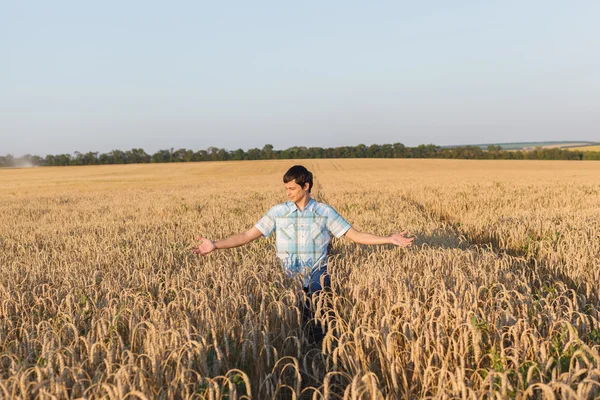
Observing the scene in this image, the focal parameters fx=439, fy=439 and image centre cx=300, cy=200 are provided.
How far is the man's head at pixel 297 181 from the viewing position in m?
4.16

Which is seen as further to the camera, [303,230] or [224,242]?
[303,230]

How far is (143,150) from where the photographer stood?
95750 millimetres

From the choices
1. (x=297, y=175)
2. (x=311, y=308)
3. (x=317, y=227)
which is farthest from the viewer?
(x=317, y=227)

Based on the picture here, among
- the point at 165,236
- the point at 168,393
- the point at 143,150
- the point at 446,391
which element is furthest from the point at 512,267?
the point at 143,150

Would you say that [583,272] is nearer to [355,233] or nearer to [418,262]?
[418,262]

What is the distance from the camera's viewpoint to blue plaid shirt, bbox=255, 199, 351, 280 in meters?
4.42

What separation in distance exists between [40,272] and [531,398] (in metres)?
4.84

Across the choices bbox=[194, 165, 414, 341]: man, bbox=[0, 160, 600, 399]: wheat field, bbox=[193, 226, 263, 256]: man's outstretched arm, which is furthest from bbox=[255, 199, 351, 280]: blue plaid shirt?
bbox=[0, 160, 600, 399]: wheat field

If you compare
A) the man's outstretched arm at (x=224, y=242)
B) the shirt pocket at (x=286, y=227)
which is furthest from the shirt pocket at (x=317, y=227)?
the man's outstretched arm at (x=224, y=242)

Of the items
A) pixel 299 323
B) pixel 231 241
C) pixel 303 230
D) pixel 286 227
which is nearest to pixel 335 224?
pixel 303 230

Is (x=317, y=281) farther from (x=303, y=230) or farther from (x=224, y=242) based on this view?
(x=224, y=242)

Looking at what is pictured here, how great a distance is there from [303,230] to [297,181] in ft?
1.80

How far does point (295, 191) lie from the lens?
423 cm

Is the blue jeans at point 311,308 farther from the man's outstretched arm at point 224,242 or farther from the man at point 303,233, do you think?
the man's outstretched arm at point 224,242
